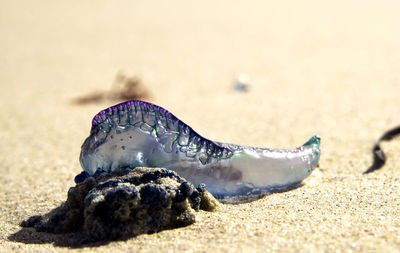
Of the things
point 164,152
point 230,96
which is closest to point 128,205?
point 164,152

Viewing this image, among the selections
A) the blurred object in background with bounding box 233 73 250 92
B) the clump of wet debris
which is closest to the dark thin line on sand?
the clump of wet debris

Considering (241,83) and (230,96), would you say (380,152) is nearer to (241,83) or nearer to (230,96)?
(230,96)

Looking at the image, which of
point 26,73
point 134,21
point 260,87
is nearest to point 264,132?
point 260,87

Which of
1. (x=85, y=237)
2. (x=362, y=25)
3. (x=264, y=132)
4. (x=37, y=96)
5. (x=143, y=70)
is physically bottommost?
(x=85, y=237)

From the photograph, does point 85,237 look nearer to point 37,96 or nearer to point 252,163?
point 252,163

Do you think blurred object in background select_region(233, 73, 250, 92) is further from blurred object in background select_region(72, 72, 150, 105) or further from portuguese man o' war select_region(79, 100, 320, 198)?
portuguese man o' war select_region(79, 100, 320, 198)
